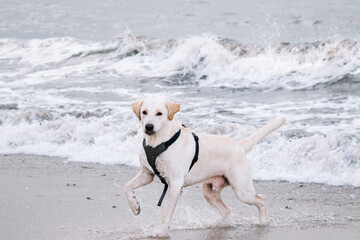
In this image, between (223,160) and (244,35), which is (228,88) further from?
(223,160)

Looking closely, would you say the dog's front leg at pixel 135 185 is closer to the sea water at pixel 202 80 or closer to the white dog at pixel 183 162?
the white dog at pixel 183 162

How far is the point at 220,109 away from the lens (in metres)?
12.0

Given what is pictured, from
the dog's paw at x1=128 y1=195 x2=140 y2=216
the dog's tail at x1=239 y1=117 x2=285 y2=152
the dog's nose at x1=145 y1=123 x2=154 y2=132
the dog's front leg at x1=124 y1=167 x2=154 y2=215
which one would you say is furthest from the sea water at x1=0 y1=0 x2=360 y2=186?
the dog's nose at x1=145 y1=123 x2=154 y2=132

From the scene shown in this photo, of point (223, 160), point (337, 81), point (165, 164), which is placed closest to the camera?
point (165, 164)

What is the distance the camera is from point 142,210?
5945mm

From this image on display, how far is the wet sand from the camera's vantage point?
5121 mm

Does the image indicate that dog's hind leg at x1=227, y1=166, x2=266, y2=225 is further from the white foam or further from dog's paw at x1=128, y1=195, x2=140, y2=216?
the white foam

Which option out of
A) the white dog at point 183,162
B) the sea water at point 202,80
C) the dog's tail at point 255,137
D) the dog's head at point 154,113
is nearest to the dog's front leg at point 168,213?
the white dog at point 183,162

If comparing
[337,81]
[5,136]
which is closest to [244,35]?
[337,81]

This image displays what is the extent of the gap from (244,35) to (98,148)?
520 inches

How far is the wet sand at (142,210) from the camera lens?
16.8 ft

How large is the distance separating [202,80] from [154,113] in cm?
1104

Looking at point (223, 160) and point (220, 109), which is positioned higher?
point (223, 160)

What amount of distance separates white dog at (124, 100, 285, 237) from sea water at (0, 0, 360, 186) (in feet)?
8.03
